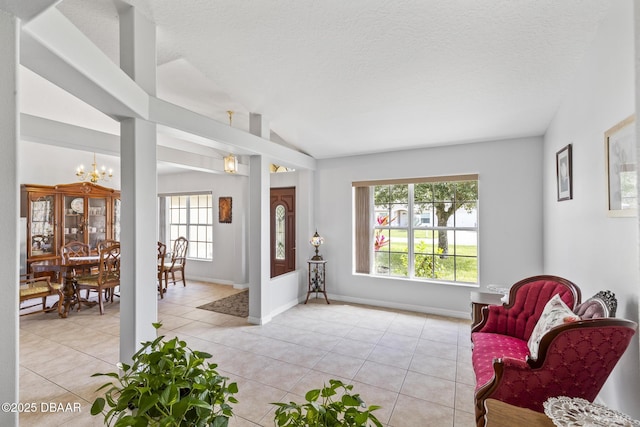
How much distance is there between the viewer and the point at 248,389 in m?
2.48

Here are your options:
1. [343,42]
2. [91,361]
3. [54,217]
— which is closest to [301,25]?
[343,42]

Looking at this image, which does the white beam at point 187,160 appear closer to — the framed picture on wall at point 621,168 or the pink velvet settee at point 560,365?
the pink velvet settee at point 560,365

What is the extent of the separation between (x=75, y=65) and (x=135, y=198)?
Result: 3.34ft

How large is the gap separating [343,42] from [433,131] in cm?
194

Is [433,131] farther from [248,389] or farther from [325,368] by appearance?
[248,389]

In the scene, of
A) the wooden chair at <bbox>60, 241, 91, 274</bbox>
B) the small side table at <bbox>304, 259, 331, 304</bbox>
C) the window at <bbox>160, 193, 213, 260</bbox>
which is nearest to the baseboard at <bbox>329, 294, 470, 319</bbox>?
the small side table at <bbox>304, 259, 331, 304</bbox>

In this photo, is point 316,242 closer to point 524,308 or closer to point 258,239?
point 258,239

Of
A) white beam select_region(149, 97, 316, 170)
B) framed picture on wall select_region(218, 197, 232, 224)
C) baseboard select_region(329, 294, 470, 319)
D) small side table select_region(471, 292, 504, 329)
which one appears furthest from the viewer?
framed picture on wall select_region(218, 197, 232, 224)

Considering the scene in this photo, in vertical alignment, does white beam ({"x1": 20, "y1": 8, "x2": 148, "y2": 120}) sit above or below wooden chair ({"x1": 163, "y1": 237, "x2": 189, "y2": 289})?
above

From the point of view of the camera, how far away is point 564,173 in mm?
2861

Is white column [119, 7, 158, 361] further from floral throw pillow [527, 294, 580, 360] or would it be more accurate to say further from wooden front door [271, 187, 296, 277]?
wooden front door [271, 187, 296, 277]

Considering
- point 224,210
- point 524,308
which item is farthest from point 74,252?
point 524,308

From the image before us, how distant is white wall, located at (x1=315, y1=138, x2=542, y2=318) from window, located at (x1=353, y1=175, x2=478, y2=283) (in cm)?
15

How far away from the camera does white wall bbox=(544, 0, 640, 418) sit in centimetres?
173
